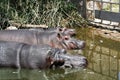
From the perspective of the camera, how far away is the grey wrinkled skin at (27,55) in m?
8.09

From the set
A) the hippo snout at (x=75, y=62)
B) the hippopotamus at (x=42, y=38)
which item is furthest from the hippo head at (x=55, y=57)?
the hippopotamus at (x=42, y=38)

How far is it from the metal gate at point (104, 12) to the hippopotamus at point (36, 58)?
300cm

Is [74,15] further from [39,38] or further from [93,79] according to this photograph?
[93,79]

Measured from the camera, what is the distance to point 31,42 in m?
9.23

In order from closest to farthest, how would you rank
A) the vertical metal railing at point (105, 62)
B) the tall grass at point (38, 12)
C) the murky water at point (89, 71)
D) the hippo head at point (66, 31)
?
the murky water at point (89, 71)
the vertical metal railing at point (105, 62)
the hippo head at point (66, 31)
the tall grass at point (38, 12)

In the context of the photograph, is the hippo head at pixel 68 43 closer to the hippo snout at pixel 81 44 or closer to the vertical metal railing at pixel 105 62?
the hippo snout at pixel 81 44

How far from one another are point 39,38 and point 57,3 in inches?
80.1

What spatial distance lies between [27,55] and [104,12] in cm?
361

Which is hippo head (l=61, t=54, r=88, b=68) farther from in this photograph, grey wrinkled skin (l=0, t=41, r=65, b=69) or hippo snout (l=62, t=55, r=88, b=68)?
grey wrinkled skin (l=0, t=41, r=65, b=69)

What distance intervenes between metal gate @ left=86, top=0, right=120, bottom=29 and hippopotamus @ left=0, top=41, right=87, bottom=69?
9.84 ft

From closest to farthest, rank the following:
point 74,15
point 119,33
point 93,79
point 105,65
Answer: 1. point 93,79
2. point 105,65
3. point 119,33
4. point 74,15

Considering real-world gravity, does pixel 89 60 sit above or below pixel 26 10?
below

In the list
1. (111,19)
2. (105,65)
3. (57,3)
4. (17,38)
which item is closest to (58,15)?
(57,3)

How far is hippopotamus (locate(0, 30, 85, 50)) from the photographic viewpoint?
923 centimetres
